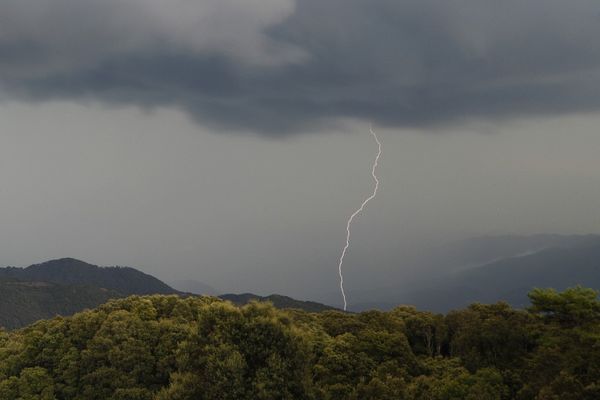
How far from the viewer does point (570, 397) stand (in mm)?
27812

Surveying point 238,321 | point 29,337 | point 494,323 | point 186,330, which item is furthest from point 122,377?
point 494,323

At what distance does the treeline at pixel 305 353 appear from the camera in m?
29.6

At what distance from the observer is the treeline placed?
29.6 metres

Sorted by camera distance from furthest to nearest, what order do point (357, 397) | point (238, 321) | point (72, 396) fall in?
point (72, 396) → point (357, 397) → point (238, 321)

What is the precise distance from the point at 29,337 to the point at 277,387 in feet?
84.3

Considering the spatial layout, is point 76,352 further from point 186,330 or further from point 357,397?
point 357,397

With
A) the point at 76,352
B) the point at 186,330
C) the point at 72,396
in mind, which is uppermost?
the point at 186,330

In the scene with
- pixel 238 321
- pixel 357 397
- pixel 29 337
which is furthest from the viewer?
pixel 29 337

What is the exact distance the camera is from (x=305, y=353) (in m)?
30.6

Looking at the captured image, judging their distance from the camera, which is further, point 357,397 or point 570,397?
point 357,397

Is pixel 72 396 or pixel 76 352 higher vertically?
pixel 76 352

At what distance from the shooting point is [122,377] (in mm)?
39625

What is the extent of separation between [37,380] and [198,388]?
18097 millimetres

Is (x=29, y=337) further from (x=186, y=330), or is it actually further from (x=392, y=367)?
(x=392, y=367)
